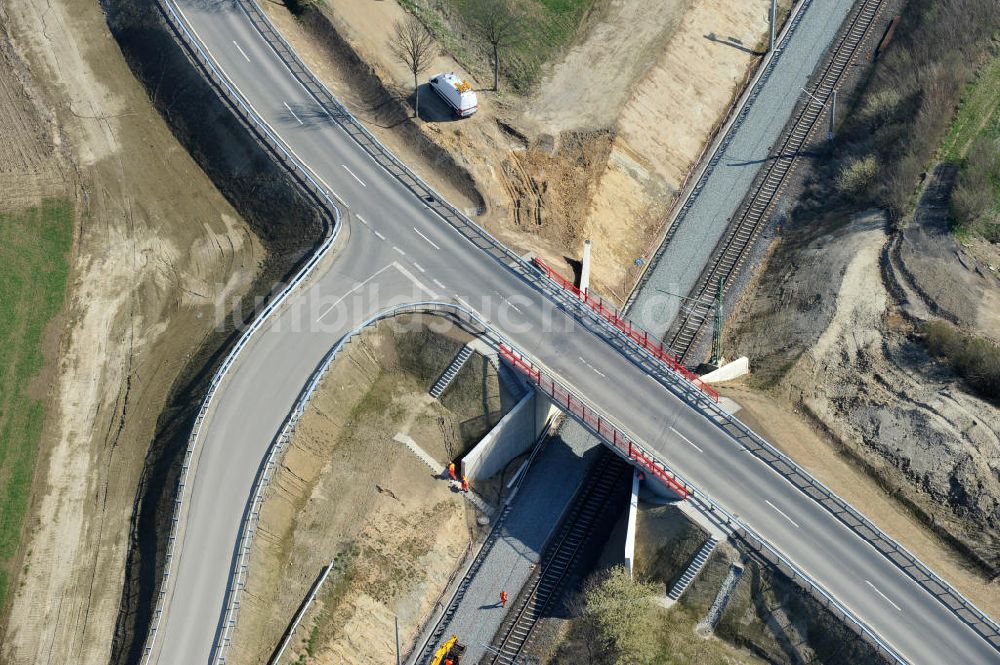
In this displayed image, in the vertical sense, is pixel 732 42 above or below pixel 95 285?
above

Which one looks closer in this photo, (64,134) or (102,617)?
(102,617)

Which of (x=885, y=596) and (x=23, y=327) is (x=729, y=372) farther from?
(x=23, y=327)

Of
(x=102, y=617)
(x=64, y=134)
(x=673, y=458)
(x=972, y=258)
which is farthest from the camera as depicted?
(x=64, y=134)

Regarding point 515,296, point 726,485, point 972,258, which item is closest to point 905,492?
point 726,485

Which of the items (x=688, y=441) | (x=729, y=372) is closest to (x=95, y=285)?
(x=688, y=441)

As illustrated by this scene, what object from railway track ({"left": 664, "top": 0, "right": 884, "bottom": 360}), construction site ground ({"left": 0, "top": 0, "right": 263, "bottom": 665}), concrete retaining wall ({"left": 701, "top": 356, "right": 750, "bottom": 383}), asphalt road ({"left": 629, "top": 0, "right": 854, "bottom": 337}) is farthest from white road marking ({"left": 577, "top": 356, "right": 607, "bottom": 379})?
construction site ground ({"left": 0, "top": 0, "right": 263, "bottom": 665})

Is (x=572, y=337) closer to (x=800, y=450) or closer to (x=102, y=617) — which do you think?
(x=800, y=450)
